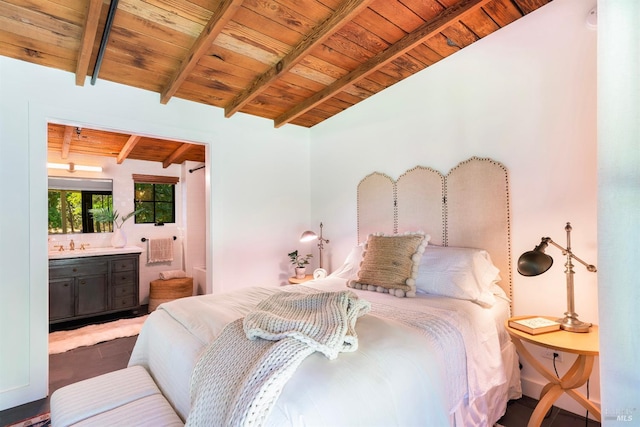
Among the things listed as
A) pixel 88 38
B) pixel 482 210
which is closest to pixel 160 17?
pixel 88 38

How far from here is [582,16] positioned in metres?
1.93

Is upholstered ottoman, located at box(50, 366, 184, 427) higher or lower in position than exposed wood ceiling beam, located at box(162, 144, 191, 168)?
lower

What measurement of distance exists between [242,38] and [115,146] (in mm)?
2851

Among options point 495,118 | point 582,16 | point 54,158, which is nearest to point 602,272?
point 495,118

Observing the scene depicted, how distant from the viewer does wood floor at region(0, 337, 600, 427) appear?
187 centimetres

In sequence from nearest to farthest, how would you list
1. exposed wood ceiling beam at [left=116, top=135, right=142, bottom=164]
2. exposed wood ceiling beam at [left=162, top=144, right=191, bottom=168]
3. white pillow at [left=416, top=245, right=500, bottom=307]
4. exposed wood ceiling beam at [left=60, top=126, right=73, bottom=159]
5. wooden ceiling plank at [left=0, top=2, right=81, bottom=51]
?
wooden ceiling plank at [left=0, top=2, right=81, bottom=51], white pillow at [left=416, top=245, right=500, bottom=307], exposed wood ceiling beam at [left=60, top=126, right=73, bottom=159], exposed wood ceiling beam at [left=116, top=135, right=142, bottom=164], exposed wood ceiling beam at [left=162, top=144, right=191, bottom=168]

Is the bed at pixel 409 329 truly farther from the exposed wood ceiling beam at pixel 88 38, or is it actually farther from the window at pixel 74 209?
the window at pixel 74 209

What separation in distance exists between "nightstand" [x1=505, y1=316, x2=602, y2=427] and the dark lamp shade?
34 cm

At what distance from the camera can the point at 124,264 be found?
4.06 m

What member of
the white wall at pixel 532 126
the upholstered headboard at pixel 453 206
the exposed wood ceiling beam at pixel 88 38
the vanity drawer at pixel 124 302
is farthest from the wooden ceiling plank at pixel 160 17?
the vanity drawer at pixel 124 302

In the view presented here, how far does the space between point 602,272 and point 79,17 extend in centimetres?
293

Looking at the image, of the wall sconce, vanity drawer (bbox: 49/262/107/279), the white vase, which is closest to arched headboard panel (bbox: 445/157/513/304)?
vanity drawer (bbox: 49/262/107/279)

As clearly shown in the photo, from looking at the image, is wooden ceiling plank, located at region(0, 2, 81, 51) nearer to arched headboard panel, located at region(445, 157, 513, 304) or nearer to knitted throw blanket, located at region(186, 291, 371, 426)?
knitted throw blanket, located at region(186, 291, 371, 426)

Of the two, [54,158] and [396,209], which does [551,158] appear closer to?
[396,209]
